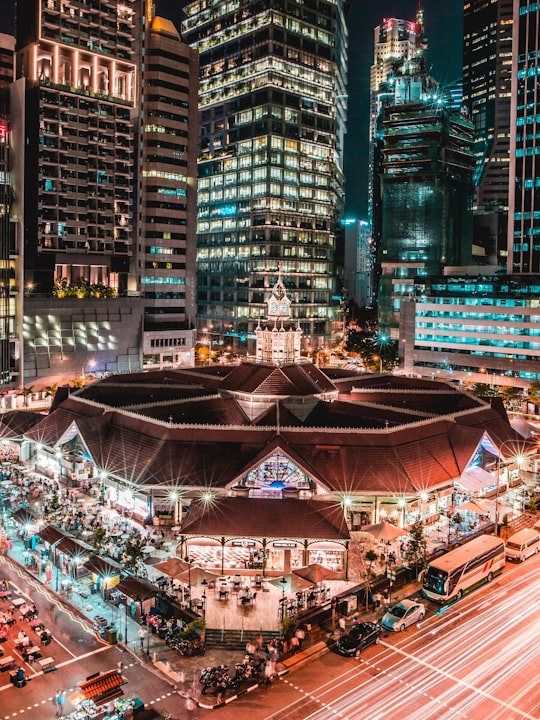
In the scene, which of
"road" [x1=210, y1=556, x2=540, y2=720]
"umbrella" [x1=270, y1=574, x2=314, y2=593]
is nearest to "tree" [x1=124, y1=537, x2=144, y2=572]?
"umbrella" [x1=270, y1=574, x2=314, y2=593]

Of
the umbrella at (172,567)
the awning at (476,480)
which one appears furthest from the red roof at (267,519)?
the awning at (476,480)

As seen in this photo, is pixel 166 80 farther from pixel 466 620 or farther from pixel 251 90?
pixel 466 620

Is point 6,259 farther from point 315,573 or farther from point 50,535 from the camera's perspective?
point 315,573

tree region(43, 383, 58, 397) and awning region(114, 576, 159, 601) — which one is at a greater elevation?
tree region(43, 383, 58, 397)

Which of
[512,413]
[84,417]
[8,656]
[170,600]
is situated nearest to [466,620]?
[170,600]

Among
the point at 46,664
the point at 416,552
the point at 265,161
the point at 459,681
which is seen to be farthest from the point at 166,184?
the point at 459,681

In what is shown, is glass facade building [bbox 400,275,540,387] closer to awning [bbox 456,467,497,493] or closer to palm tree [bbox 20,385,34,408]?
awning [bbox 456,467,497,493]

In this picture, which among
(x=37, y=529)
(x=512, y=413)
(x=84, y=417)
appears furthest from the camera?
(x=512, y=413)
